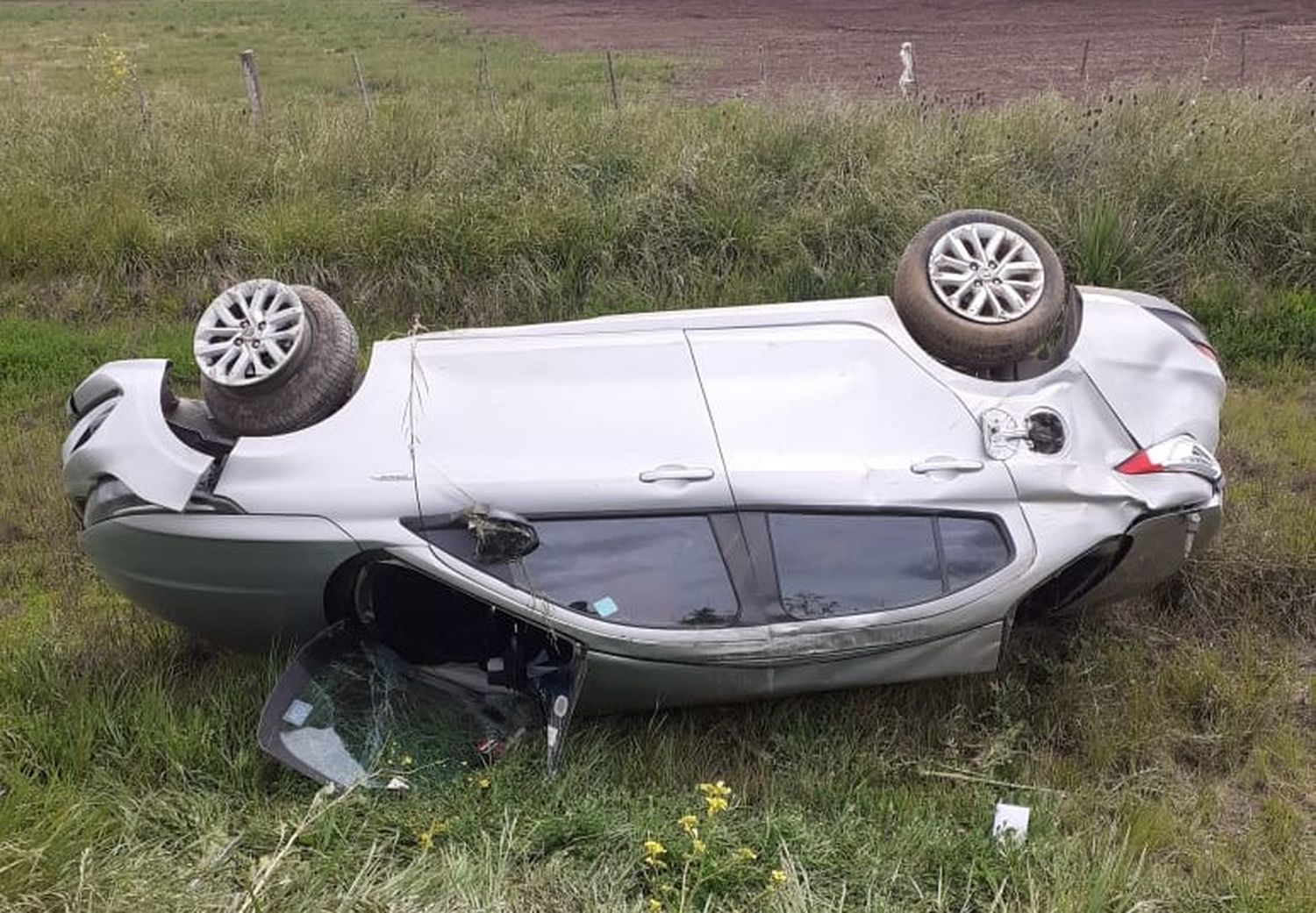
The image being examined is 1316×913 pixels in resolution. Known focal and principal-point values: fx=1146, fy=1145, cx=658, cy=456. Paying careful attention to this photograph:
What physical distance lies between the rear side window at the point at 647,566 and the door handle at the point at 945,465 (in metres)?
0.71

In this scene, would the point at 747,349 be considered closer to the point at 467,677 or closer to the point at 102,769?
the point at 467,677

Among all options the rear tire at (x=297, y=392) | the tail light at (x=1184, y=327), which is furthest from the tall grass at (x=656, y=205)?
the rear tire at (x=297, y=392)

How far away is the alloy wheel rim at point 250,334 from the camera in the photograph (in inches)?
149

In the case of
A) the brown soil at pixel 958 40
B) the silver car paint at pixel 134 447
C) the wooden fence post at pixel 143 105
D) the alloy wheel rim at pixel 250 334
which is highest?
the alloy wheel rim at pixel 250 334

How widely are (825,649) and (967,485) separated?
2.27 ft

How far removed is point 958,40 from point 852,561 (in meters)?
19.7

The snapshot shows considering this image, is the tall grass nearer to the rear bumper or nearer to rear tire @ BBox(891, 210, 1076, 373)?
rear tire @ BBox(891, 210, 1076, 373)

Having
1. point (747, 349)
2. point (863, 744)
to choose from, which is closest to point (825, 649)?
point (863, 744)

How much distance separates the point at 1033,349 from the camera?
4.07 m

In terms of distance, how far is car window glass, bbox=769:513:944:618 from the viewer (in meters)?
3.55

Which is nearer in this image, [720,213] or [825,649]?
[825,649]

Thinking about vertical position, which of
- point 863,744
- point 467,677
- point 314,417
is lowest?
point 863,744

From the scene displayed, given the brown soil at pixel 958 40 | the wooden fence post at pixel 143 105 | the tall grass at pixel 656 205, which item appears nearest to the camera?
the tall grass at pixel 656 205

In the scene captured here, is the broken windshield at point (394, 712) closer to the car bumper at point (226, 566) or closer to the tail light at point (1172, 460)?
the car bumper at point (226, 566)
